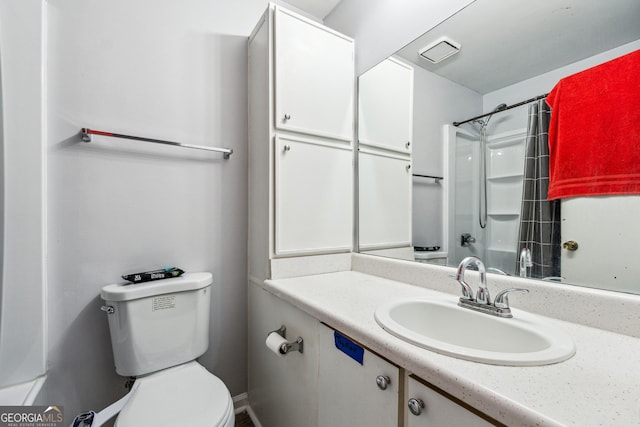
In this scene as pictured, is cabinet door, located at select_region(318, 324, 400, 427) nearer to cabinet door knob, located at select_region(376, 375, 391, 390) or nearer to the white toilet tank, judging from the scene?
cabinet door knob, located at select_region(376, 375, 391, 390)

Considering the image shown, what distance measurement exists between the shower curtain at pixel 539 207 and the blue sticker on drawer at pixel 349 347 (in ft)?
2.09

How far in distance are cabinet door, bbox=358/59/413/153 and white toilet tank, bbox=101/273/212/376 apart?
3.86 feet

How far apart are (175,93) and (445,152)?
135 cm

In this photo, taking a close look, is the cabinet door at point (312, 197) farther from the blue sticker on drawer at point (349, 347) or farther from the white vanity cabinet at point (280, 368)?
the blue sticker on drawer at point (349, 347)

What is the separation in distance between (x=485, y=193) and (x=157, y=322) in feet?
4.74

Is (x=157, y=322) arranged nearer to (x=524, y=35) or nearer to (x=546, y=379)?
(x=546, y=379)

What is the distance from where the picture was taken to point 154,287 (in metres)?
1.15

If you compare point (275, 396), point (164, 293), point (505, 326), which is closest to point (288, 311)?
point (275, 396)

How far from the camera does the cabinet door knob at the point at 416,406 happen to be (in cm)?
60

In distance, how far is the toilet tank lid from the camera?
1.09 meters

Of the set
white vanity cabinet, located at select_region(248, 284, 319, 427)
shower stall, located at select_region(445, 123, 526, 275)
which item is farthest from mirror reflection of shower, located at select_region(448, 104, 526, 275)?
white vanity cabinet, located at select_region(248, 284, 319, 427)

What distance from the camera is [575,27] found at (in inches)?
34.0

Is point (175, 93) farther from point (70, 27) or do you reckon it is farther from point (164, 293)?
point (164, 293)

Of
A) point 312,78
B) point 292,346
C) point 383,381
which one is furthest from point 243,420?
point 312,78
